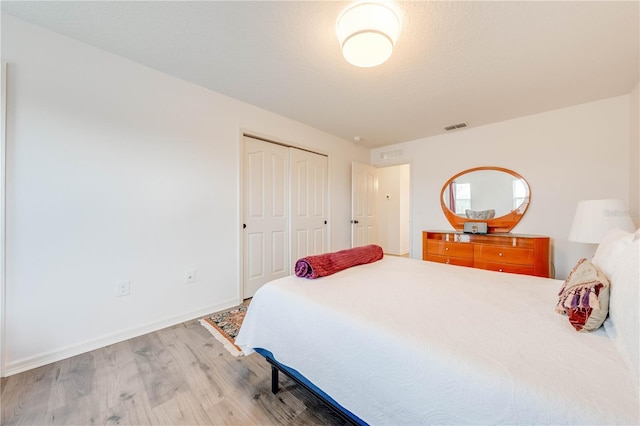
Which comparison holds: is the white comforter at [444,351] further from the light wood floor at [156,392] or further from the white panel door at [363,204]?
the white panel door at [363,204]

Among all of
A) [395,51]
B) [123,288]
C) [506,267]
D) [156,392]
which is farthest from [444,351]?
[506,267]

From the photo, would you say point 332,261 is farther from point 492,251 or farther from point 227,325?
point 492,251

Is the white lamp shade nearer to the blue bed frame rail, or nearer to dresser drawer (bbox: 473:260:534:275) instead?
dresser drawer (bbox: 473:260:534:275)

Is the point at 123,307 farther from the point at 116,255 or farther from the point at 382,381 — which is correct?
the point at 382,381

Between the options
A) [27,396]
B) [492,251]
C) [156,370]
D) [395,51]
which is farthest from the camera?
[492,251]

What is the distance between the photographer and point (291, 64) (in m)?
2.11

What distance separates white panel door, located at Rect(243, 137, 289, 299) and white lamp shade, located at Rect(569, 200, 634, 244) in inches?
119

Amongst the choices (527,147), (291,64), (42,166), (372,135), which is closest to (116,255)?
(42,166)

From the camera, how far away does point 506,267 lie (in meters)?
3.00

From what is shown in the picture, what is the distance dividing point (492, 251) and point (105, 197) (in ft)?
13.4

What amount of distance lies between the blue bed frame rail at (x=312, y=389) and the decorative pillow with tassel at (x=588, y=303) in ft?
3.04

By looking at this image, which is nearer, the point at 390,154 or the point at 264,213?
the point at 264,213

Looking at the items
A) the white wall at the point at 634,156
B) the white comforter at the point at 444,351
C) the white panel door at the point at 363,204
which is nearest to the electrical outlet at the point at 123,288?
the white comforter at the point at 444,351

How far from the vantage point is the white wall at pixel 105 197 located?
171 cm
